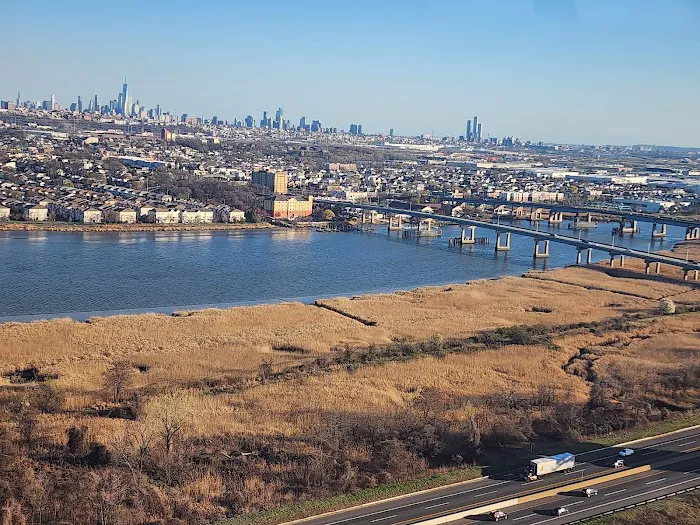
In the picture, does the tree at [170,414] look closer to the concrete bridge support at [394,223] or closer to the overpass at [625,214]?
the concrete bridge support at [394,223]

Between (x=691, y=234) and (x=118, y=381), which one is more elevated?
(x=118, y=381)

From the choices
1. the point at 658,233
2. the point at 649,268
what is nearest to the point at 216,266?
the point at 649,268

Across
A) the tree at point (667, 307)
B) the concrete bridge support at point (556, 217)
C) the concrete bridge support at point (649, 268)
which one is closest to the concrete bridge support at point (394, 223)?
the concrete bridge support at point (556, 217)

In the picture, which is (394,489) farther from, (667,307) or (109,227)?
(109,227)

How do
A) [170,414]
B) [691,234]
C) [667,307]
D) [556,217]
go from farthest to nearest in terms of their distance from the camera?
[556,217] < [691,234] < [667,307] < [170,414]

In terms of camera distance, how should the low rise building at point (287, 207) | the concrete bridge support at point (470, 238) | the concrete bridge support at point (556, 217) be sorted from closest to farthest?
1. the concrete bridge support at point (470, 238)
2. the low rise building at point (287, 207)
3. the concrete bridge support at point (556, 217)

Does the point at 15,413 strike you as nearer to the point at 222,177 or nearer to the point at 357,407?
the point at 357,407
